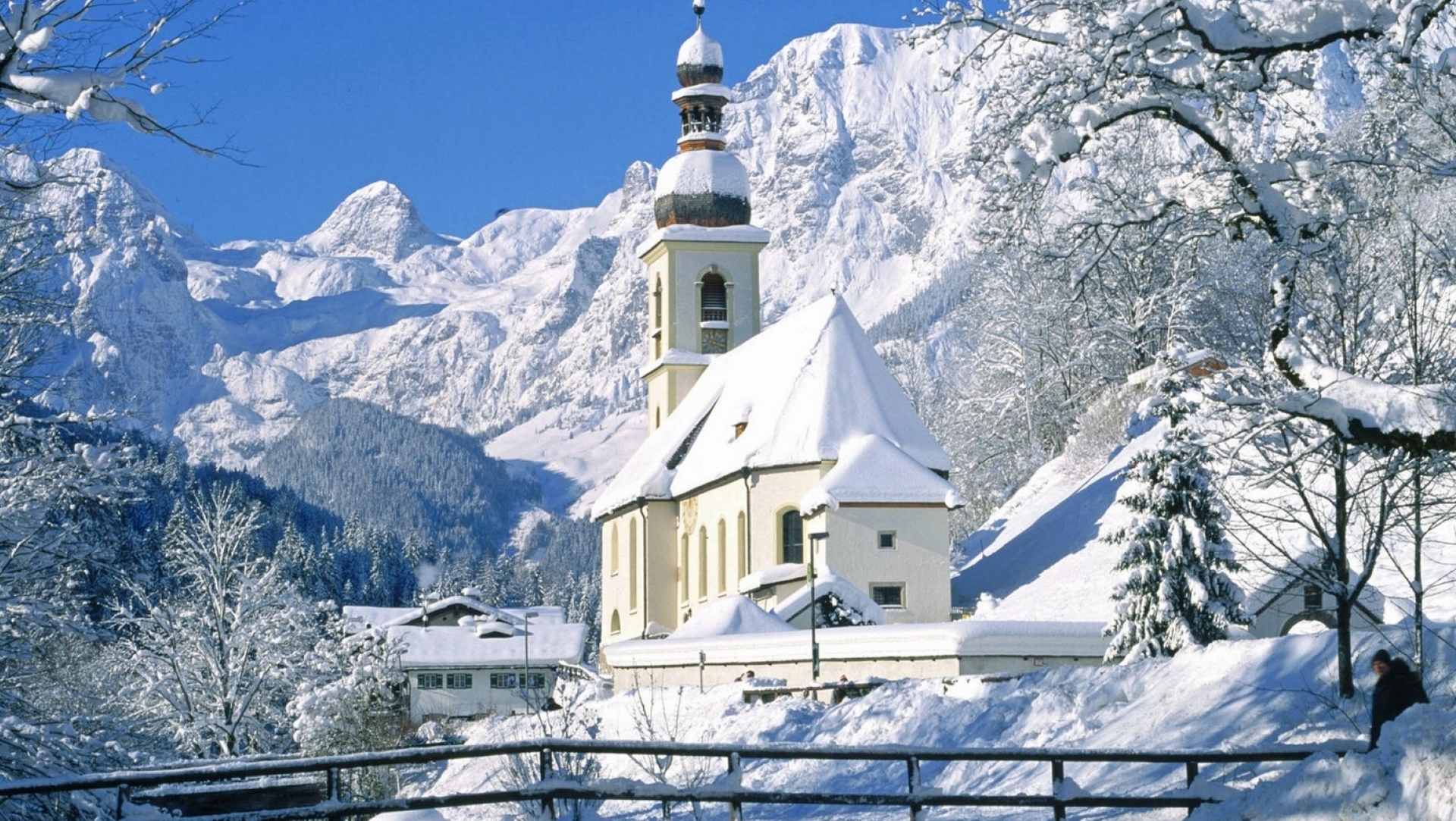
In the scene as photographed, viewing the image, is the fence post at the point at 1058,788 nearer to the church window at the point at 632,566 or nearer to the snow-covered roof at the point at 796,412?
the snow-covered roof at the point at 796,412

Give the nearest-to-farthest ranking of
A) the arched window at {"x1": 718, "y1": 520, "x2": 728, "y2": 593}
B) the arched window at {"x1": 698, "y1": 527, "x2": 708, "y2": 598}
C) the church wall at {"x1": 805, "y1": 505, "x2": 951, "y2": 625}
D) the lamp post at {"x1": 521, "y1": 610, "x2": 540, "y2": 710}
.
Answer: the lamp post at {"x1": 521, "y1": 610, "x2": 540, "y2": 710}, the church wall at {"x1": 805, "y1": 505, "x2": 951, "y2": 625}, the arched window at {"x1": 718, "y1": 520, "x2": 728, "y2": 593}, the arched window at {"x1": 698, "y1": 527, "x2": 708, "y2": 598}

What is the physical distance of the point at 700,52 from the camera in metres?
63.0

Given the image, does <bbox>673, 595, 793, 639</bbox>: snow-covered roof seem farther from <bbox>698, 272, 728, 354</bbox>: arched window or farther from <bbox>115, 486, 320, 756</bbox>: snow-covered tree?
<bbox>698, 272, 728, 354</bbox>: arched window

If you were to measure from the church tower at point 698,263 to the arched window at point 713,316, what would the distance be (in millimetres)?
26

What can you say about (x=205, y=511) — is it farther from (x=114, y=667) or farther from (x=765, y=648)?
(x=765, y=648)

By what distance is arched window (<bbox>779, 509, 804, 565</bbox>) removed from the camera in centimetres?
4547

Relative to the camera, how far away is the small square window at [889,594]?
4247 centimetres

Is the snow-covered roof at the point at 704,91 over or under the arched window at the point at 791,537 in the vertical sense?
over

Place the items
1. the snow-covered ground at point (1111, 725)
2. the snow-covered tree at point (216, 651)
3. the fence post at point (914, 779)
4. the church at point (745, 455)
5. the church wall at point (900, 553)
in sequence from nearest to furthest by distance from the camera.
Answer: the fence post at point (914, 779) → the snow-covered ground at point (1111, 725) → the snow-covered tree at point (216, 651) → the church wall at point (900, 553) → the church at point (745, 455)

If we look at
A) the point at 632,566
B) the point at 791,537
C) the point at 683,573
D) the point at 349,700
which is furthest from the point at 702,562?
the point at 349,700

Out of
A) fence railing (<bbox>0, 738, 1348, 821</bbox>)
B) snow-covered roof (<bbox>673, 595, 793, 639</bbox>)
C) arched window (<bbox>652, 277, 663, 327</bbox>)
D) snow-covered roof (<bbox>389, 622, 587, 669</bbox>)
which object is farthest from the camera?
snow-covered roof (<bbox>389, 622, 587, 669</bbox>)

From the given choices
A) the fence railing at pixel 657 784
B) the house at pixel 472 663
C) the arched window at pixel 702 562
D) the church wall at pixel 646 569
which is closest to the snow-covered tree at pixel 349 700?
the church wall at pixel 646 569

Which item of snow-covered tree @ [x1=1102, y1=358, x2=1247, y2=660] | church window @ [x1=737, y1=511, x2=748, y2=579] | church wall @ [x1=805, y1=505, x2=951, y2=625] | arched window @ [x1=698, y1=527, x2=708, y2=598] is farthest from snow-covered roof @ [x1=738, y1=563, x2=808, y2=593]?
snow-covered tree @ [x1=1102, y1=358, x2=1247, y2=660]

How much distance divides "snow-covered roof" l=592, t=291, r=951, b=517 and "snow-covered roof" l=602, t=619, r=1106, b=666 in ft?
31.5
